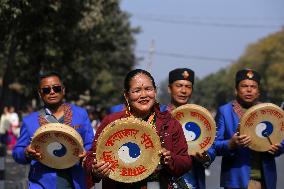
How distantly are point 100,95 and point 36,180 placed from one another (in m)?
53.4

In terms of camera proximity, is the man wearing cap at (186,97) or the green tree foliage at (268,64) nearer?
the man wearing cap at (186,97)

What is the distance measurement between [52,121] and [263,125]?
1906 mm

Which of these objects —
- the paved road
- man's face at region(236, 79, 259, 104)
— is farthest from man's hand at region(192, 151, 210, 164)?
the paved road

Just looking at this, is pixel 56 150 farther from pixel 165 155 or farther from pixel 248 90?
pixel 248 90

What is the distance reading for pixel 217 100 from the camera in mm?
165125

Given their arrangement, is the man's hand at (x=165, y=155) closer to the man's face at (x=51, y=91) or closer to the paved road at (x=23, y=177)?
the man's face at (x=51, y=91)

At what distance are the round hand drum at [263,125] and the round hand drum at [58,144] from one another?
153cm

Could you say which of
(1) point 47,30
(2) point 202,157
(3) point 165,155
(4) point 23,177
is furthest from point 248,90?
(4) point 23,177

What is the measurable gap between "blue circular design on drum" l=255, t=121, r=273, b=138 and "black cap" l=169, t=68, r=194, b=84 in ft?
2.71

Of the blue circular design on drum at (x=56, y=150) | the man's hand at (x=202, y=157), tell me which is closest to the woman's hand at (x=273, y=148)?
the man's hand at (x=202, y=157)

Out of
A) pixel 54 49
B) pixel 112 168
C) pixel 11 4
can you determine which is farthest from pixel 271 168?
pixel 54 49

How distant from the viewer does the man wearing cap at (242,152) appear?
21.3 ft

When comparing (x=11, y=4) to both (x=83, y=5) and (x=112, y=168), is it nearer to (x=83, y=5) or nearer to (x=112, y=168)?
(x=83, y=5)

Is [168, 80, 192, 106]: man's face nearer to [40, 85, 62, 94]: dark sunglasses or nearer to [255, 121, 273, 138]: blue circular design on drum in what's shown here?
[255, 121, 273, 138]: blue circular design on drum
